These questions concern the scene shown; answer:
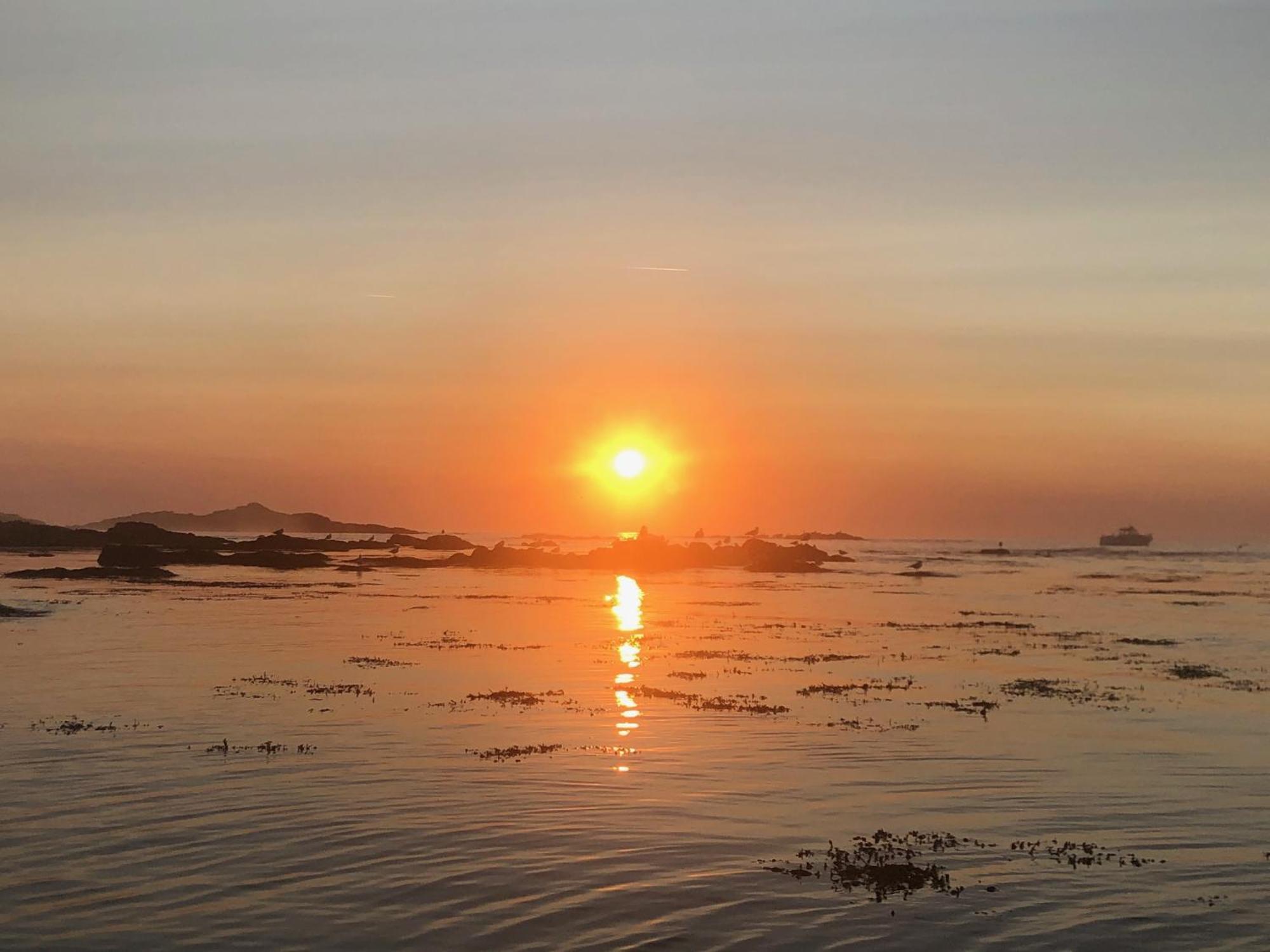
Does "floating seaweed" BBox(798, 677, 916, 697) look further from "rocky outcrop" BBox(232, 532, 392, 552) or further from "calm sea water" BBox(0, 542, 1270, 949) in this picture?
"rocky outcrop" BBox(232, 532, 392, 552)

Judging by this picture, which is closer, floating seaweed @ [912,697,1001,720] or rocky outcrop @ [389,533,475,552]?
floating seaweed @ [912,697,1001,720]

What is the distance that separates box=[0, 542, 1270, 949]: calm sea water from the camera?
13.1m

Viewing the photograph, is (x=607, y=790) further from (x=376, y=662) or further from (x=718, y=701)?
(x=376, y=662)

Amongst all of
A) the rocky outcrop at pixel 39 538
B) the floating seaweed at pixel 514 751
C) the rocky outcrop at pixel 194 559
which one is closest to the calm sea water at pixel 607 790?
the floating seaweed at pixel 514 751

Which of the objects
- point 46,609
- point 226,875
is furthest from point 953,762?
point 46,609

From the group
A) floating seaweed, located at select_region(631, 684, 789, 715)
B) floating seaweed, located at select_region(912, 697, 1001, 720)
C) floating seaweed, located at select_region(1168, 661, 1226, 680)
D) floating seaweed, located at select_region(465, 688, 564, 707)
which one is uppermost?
floating seaweed, located at select_region(1168, 661, 1226, 680)

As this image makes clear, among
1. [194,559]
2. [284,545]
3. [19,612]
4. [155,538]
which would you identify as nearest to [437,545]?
[284,545]

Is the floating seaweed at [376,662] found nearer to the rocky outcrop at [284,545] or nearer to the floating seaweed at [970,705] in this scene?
the floating seaweed at [970,705]

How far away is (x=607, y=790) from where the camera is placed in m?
19.2

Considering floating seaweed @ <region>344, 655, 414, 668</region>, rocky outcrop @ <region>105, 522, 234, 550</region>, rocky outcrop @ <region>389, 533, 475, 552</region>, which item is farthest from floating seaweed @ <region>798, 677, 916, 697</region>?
rocky outcrop @ <region>389, 533, 475, 552</region>

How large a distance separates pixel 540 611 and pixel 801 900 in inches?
1872

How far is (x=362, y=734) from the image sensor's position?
23.7 meters

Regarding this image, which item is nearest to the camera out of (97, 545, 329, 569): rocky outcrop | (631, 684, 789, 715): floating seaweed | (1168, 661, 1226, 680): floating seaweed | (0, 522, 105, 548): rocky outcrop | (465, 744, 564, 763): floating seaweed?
(465, 744, 564, 763): floating seaweed

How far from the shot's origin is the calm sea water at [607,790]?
42.9 ft
